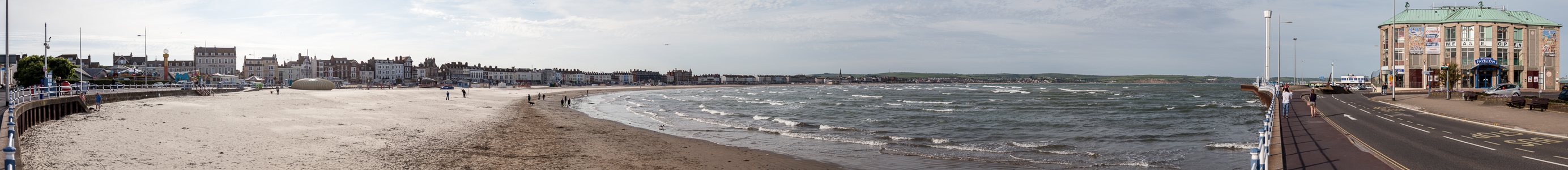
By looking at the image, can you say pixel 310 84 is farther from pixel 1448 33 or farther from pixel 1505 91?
pixel 1448 33

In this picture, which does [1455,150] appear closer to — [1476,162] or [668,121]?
[1476,162]

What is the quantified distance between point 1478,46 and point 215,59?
178 m

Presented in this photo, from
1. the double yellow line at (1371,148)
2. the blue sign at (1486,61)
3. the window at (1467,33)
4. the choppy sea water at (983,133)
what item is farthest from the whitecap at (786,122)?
the window at (1467,33)

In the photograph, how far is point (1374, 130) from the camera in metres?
15.0

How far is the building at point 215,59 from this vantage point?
13138 centimetres

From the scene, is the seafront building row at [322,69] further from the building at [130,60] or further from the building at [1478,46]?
the building at [1478,46]

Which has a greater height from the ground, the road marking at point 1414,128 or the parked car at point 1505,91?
the parked car at point 1505,91

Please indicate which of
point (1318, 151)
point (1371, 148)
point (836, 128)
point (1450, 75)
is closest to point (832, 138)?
point (836, 128)

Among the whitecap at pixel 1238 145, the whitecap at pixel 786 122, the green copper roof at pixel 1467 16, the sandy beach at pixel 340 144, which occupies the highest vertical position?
the green copper roof at pixel 1467 16

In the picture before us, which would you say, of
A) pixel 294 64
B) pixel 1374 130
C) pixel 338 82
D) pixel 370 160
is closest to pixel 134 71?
pixel 338 82

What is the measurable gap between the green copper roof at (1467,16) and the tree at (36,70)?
102m

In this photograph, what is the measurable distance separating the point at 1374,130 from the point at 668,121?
20377 mm

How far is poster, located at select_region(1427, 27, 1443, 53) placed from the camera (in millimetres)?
60281

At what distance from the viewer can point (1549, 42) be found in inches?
2388
